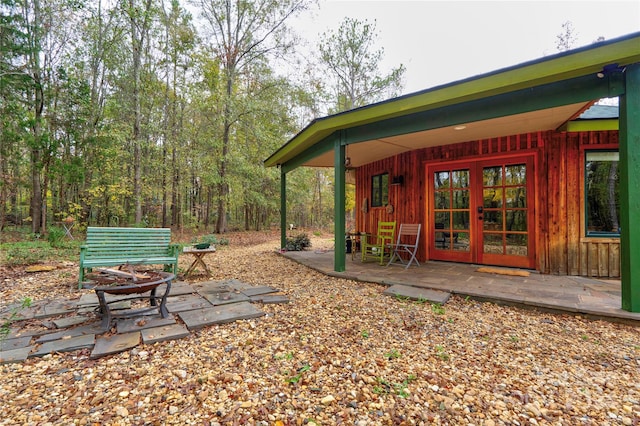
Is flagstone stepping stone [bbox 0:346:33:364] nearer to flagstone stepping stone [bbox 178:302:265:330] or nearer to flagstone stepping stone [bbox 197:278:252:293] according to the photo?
flagstone stepping stone [bbox 178:302:265:330]

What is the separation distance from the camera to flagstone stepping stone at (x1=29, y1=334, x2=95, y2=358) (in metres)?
1.98

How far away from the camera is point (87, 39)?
875cm

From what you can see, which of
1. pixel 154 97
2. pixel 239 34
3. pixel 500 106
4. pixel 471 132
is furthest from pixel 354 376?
pixel 239 34

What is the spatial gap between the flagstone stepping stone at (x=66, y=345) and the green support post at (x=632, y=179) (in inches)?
178

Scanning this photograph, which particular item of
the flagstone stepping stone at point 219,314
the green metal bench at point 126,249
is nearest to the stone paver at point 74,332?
the flagstone stepping stone at point 219,314

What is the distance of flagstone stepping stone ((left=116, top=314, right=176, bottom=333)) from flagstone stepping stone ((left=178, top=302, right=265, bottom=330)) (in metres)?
0.13

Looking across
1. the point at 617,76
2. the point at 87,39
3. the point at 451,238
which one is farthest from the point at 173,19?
the point at 617,76

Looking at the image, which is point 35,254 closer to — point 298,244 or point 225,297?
point 225,297

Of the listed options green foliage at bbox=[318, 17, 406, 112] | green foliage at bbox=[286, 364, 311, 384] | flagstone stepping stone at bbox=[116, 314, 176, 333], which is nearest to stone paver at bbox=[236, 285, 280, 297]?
flagstone stepping stone at bbox=[116, 314, 176, 333]

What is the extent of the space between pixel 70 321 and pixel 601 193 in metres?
6.60

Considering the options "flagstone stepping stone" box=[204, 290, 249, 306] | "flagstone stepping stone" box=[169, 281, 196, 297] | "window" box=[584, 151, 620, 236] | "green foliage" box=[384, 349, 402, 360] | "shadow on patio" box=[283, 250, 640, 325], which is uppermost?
"window" box=[584, 151, 620, 236]

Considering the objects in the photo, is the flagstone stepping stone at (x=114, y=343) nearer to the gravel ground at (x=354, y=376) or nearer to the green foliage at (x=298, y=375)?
the gravel ground at (x=354, y=376)

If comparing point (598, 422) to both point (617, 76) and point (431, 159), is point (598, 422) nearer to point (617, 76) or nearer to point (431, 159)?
point (617, 76)

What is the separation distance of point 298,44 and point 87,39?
7006 mm
